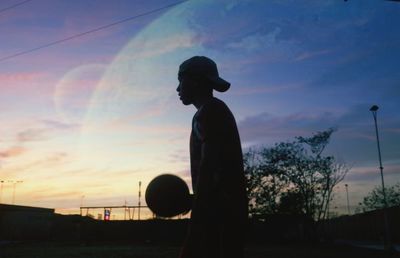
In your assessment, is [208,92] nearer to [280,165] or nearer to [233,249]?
[233,249]

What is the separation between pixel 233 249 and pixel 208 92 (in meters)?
0.98

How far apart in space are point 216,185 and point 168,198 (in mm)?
438

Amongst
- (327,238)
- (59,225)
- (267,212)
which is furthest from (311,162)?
(59,225)

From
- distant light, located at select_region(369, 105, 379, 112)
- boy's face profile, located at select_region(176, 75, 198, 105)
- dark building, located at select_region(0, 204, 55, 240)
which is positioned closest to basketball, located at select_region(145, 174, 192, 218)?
boy's face profile, located at select_region(176, 75, 198, 105)

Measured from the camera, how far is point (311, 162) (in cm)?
4391

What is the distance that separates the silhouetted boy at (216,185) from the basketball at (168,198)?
24 cm

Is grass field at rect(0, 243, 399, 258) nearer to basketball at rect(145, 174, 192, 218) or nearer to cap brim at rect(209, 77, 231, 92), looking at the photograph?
basketball at rect(145, 174, 192, 218)

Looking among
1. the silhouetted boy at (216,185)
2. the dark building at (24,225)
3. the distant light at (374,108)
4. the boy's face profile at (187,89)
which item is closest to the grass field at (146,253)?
the distant light at (374,108)

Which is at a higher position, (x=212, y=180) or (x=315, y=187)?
(x=315, y=187)

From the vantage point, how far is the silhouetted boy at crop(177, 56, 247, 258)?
2.38 metres

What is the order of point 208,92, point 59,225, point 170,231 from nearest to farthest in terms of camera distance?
1. point 208,92
2. point 170,231
3. point 59,225

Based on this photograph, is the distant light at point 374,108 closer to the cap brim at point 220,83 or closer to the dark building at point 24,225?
the cap brim at point 220,83

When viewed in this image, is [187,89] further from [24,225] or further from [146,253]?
[24,225]

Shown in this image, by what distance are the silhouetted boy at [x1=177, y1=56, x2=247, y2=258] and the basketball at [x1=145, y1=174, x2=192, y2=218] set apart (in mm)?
239
